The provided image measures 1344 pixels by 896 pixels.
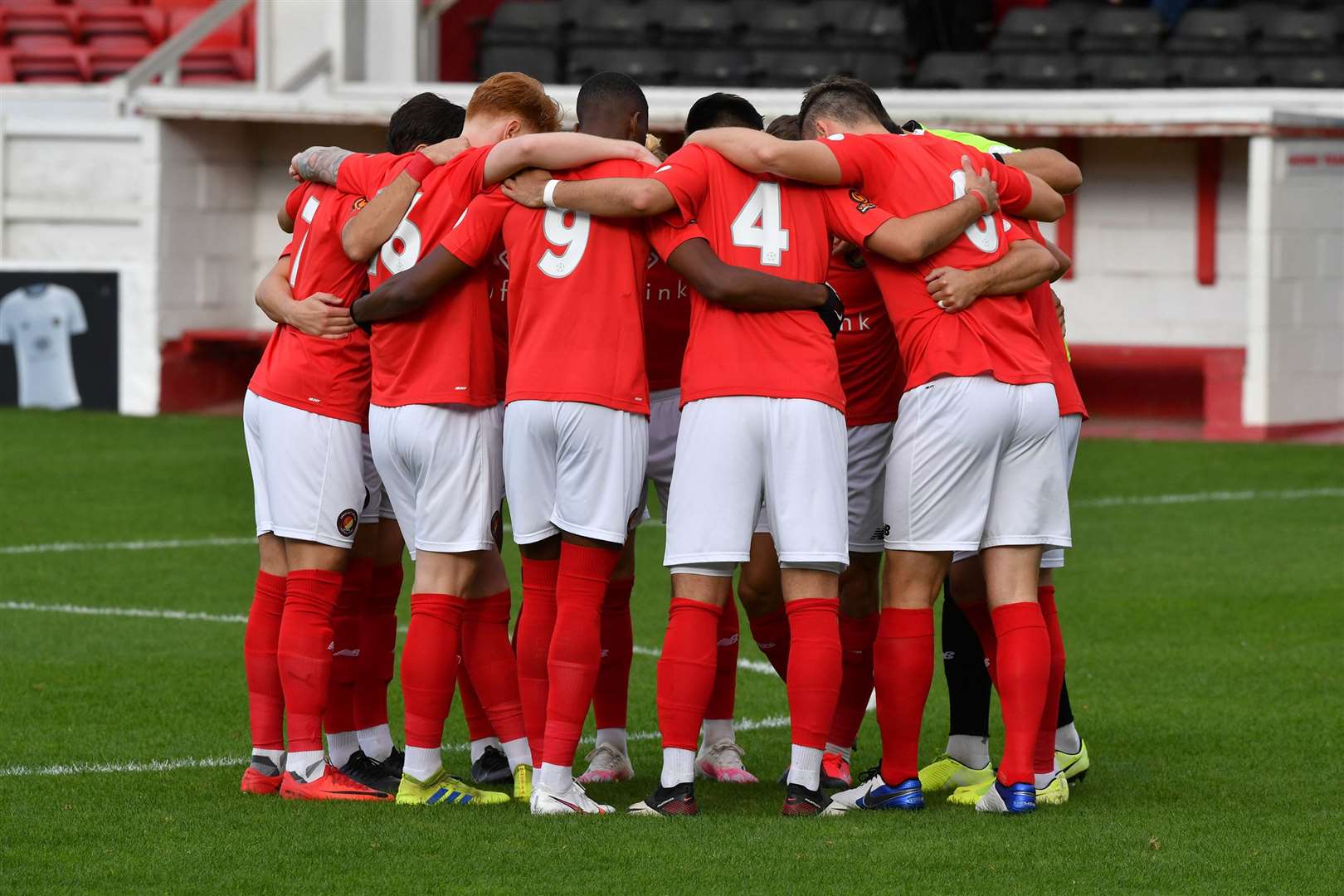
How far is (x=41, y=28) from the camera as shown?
22328mm

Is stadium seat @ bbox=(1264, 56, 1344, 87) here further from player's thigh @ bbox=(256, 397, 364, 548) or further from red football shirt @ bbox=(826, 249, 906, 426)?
player's thigh @ bbox=(256, 397, 364, 548)

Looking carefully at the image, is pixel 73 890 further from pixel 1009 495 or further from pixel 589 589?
pixel 1009 495

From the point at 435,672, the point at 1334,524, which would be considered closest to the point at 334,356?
the point at 435,672

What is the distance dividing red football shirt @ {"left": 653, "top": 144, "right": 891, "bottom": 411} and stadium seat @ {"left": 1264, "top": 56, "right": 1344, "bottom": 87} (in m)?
14.3

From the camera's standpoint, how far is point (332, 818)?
5121 millimetres

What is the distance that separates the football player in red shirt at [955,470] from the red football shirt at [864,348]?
34 cm

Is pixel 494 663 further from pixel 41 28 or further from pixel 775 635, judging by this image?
pixel 41 28

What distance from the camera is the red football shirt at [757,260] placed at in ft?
16.6

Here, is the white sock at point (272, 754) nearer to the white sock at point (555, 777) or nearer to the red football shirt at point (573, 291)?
the white sock at point (555, 777)

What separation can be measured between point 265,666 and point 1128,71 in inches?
572

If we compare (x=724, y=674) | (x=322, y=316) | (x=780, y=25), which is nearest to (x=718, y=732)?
(x=724, y=674)

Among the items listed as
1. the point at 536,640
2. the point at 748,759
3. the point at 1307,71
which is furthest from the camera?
the point at 1307,71

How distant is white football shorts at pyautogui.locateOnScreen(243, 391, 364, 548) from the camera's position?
5449 millimetres

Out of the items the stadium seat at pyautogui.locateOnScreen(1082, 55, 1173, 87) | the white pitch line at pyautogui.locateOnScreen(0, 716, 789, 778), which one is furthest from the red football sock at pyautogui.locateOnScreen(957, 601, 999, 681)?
the stadium seat at pyautogui.locateOnScreen(1082, 55, 1173, 87)
